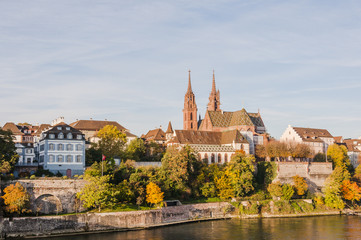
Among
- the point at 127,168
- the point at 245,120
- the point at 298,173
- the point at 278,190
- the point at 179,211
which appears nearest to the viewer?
the point at 179,211

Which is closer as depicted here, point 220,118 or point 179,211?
point 179,211

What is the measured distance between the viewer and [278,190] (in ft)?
A: 235

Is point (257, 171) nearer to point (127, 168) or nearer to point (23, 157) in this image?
point (127, 168)

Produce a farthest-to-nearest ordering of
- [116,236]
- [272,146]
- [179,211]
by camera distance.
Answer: [272,146]
[179,211]
[116,236]

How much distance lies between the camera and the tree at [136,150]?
80106 millimetres

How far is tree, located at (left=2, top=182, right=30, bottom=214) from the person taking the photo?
163 feet

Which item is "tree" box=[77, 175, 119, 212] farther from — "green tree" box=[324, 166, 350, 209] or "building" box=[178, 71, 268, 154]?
"building" box=[178, 71, 268, 154]

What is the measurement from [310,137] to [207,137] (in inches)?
1187

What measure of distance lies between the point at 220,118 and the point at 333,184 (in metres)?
42.1

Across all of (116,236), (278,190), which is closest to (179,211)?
(116,236)

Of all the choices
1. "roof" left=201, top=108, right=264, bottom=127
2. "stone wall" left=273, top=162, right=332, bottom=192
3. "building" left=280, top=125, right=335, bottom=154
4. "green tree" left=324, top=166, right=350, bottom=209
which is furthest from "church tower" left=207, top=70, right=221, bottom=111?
"green tree" left=324, top=166, right=350, bottom=209

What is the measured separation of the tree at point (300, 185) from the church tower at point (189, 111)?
50434 mm

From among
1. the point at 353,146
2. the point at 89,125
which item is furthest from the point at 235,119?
the point at 353,146

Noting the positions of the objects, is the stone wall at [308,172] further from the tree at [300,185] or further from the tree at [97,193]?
the tree at [97,193]
